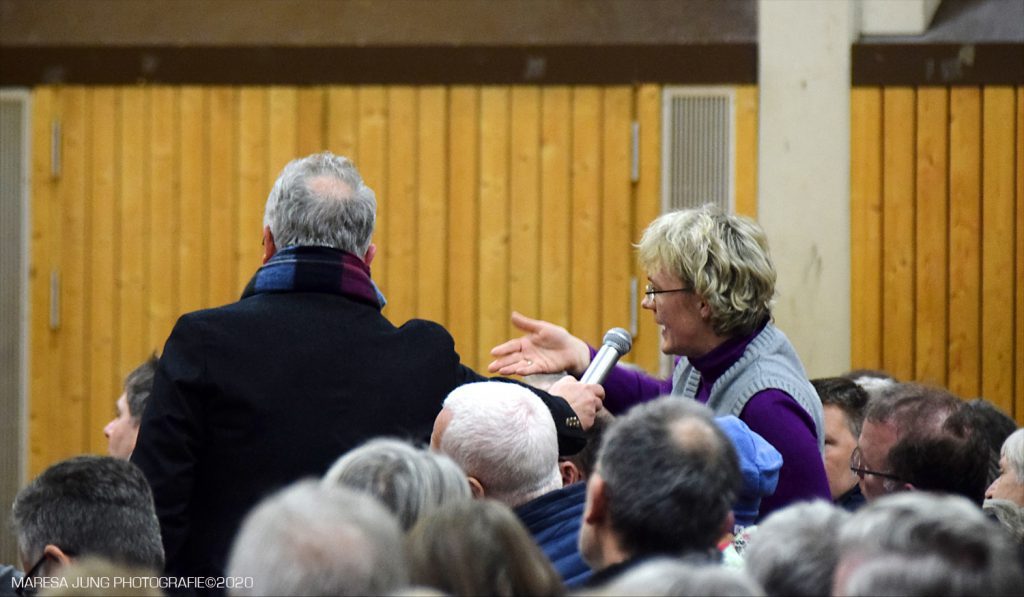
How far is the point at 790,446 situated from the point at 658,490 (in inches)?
37.0

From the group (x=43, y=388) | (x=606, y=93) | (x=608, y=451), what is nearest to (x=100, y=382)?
(x=43, y=388)

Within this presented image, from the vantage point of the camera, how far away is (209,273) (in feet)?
21.0

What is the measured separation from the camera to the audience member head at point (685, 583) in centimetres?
154

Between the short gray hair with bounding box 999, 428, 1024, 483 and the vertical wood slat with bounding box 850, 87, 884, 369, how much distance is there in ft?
8.89

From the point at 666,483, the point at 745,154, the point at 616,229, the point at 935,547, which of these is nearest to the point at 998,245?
the point at 745,154

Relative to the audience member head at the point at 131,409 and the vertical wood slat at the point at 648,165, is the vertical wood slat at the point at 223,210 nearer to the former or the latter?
the vertical wood slat at the point at 648,165

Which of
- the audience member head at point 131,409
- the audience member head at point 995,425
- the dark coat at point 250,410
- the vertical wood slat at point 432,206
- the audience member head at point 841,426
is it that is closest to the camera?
the dark coat at point 250,410

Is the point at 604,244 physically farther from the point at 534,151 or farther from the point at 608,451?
the point at 608,451

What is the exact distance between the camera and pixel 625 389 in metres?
3.46

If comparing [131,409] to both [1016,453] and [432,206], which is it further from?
[432,206]

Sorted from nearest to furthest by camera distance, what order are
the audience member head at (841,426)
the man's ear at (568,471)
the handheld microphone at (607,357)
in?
the man's ear at (568,471) < the handheld microphone at (607,357) < the audience member head at (841,426)

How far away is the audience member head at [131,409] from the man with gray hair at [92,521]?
4.23 feet

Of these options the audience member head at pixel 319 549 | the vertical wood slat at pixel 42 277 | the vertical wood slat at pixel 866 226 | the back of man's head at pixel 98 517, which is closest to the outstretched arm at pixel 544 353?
the back of man's head at pixel 98 517

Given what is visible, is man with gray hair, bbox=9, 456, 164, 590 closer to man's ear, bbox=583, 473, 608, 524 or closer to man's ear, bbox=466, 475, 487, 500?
man's ear, bbox=466, 475, 487, 500
